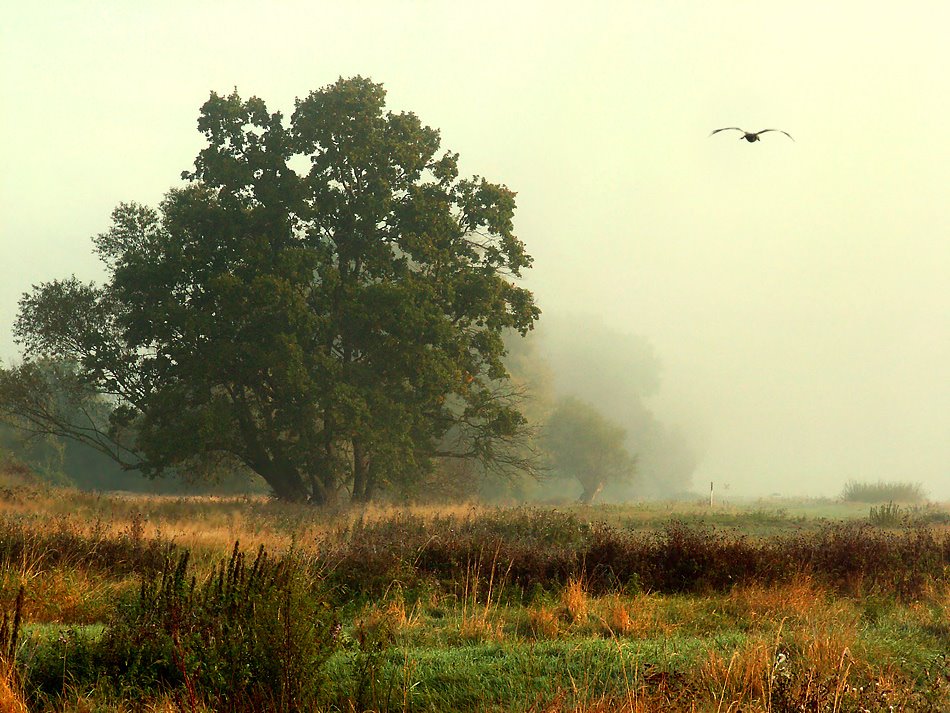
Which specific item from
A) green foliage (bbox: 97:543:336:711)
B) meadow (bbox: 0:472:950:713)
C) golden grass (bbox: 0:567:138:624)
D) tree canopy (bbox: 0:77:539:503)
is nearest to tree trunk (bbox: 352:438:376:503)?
tree canopy (bbox: 0:77:539:503)

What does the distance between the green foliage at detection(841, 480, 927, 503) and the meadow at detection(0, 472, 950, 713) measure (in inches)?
1101

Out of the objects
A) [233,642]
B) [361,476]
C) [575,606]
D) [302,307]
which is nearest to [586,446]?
[361,476]

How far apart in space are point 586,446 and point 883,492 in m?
17.7

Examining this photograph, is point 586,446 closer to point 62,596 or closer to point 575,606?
point 575,606

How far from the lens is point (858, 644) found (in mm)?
8070

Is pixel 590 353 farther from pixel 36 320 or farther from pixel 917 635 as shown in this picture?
pixel 917 635

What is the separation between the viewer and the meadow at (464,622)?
6.23 metres

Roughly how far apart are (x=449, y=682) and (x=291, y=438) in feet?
73.5

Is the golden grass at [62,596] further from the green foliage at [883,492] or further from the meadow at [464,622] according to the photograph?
the green foliage at [883,492]

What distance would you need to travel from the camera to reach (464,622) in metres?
9.18

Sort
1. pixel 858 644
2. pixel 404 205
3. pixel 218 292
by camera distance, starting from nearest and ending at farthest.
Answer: pixel 858 644, pixel 218 292, pixel 404 205

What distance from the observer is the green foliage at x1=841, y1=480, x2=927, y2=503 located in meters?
42.9

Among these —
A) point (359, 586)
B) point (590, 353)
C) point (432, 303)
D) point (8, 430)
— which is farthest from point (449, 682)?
point (590, 353)

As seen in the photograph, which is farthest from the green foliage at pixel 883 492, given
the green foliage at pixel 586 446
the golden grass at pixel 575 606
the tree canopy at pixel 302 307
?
the golden grass at pixel 575 606
